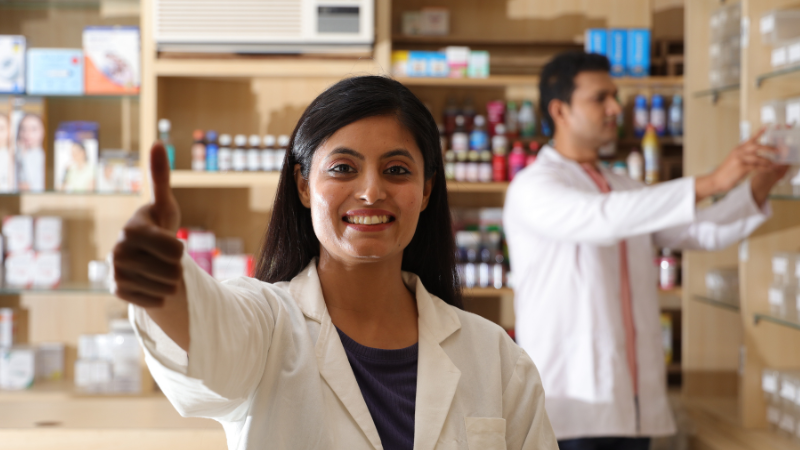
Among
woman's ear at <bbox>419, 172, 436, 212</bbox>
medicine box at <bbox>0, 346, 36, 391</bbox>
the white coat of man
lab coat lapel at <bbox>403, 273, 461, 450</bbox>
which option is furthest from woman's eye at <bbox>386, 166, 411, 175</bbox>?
medicine box at <bbox>0, 346, 36, 391</bbox>

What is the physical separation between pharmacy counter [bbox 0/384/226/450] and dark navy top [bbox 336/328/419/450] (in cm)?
160

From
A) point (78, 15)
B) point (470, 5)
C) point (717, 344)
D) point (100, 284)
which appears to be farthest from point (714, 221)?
point (78, 15)

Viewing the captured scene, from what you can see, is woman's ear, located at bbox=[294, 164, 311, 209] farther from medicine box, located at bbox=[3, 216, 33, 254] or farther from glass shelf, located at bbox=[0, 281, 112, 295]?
medicine box, located at bbox=[3, 216, 33, 254]

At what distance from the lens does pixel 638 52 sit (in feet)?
9.61

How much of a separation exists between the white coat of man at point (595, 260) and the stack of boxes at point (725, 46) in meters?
0.60

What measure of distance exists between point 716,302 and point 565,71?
1075 millimetres

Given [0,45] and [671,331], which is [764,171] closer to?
[671,331]

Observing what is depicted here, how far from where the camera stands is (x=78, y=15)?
3.07 meters

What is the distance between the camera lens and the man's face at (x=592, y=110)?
2174 mm

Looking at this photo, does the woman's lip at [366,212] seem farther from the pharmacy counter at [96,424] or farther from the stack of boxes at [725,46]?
the stack of boxes at [725,46]

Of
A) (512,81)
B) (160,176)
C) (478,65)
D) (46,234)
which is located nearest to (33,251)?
(46,234)

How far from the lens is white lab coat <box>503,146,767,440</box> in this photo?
1.99 meters

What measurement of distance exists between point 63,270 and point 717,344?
109 inches

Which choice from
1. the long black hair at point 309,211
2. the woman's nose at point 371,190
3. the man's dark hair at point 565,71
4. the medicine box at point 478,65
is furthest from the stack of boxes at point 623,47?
the woman's nose at point 371,190
